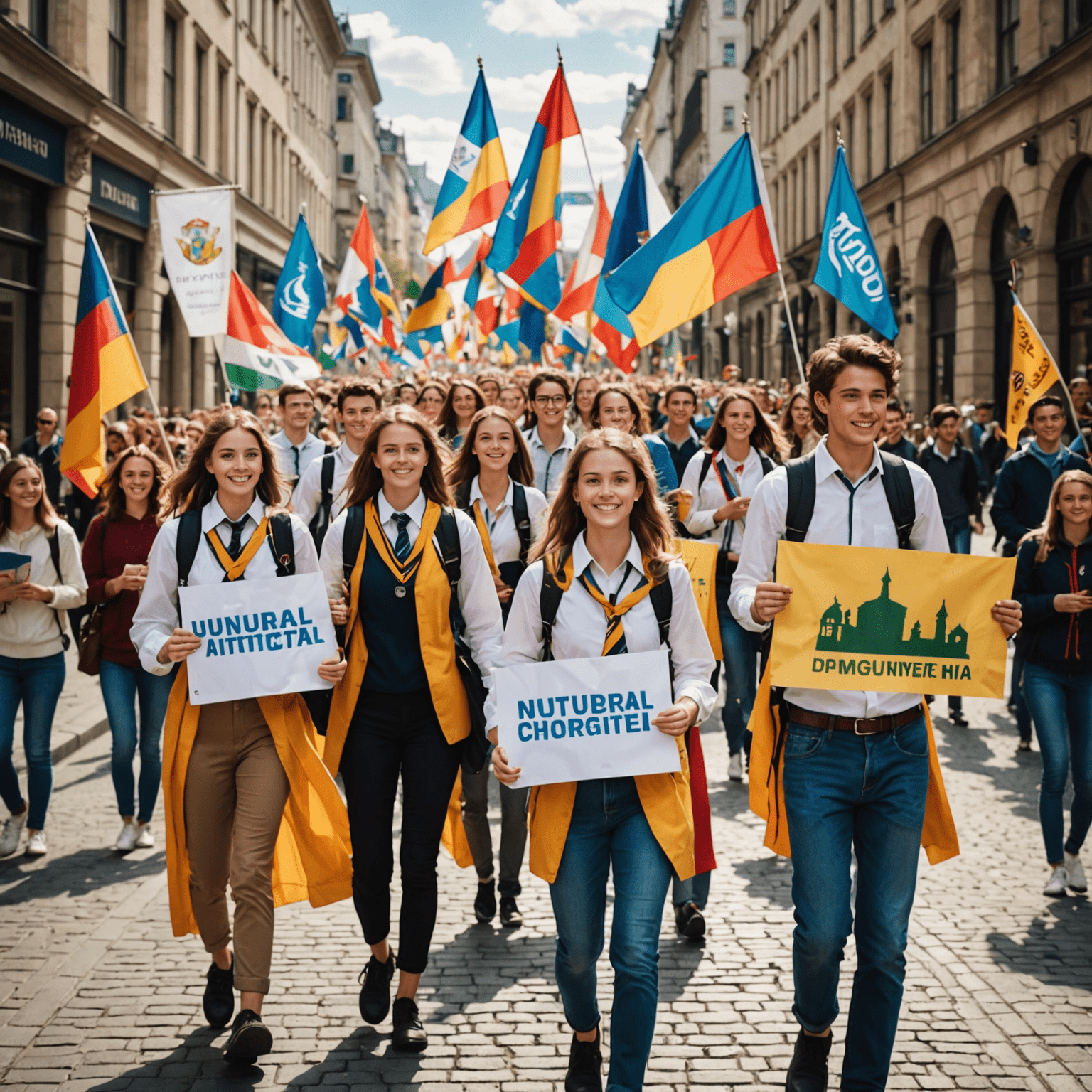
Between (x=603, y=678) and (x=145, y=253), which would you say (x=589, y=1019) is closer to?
(x=603, y=678)

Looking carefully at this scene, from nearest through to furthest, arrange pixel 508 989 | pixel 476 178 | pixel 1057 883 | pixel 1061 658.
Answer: pixel 508 989, pixel 1057 883, pixel 1061 658, pixel 476 178

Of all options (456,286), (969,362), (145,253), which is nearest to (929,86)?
(969,362)

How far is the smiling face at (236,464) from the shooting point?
454 cm

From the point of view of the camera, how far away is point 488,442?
5.88 m

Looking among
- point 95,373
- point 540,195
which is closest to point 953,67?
point 540,195

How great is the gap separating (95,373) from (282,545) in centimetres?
430

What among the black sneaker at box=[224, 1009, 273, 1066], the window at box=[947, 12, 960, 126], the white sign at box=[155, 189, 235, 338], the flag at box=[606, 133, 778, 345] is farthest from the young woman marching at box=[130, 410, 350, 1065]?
the window at box=[947, 12, 960, 126]

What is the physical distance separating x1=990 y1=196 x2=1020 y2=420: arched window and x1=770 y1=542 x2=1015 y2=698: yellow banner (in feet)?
69.9

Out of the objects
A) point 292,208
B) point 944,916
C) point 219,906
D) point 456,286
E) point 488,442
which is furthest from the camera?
point 292,208

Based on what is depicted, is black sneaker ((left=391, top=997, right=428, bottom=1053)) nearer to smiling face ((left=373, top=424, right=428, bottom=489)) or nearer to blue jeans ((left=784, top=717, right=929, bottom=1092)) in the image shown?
blue jeans ((left=784, top=717, right=929, bottom=1092))

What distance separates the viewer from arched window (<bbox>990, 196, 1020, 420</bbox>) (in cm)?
2344

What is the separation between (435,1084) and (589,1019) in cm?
64

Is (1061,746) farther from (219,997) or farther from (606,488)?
(219,997)

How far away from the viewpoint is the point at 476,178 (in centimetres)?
1262
